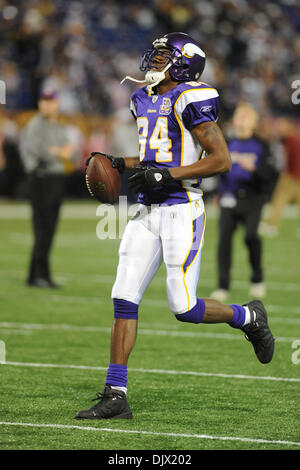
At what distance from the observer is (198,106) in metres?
4.80

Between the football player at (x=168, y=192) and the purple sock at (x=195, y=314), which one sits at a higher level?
the football player at (x=168, y=192)

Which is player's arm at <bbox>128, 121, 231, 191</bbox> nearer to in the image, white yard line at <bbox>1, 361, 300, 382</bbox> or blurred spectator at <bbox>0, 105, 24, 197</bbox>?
white yard line at <bbox>1, 361, 300, 382</bbox>

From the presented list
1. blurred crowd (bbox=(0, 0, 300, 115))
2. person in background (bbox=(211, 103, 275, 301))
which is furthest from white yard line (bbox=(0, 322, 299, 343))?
blurred crowd (bbox=(0, 0, 300, 115))

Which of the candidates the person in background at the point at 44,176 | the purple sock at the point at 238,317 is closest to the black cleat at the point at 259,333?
the purple sock at the point at 238,317

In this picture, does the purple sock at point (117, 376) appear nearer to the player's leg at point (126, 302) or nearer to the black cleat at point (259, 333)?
the player's leg at point (126, 302)

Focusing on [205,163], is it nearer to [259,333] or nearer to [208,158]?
[208,158]

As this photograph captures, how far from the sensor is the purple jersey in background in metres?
4.86

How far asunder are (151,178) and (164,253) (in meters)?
0.44

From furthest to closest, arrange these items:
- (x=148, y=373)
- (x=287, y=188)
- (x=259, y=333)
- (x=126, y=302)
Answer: (x=287, y=188), (x=148, y=373), (x=259, y=333), (x=126, y=302)

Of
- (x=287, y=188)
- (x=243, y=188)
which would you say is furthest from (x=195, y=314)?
(x=287, y=188)

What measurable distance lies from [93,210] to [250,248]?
1214 cm

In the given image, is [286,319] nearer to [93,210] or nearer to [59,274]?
[59,274]

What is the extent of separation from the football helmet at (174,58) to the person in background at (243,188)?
14.1ft

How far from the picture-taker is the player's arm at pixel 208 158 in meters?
4.80
